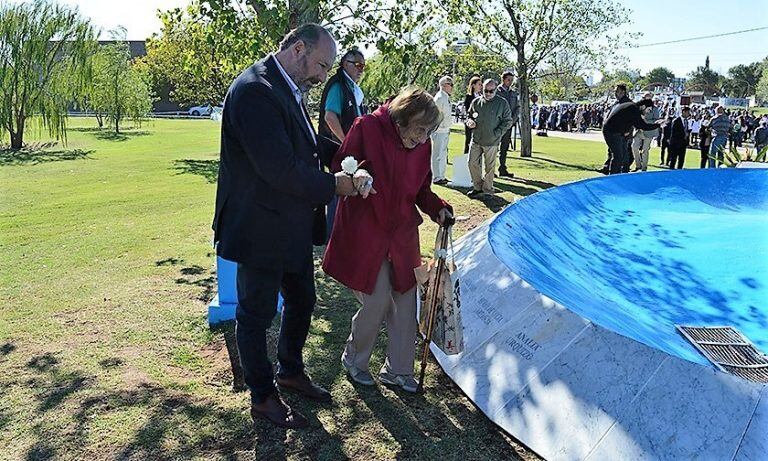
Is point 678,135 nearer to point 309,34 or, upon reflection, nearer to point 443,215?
point 443,215

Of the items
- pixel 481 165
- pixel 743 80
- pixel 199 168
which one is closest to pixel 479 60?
pixel 199 168

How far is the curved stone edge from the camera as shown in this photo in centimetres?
305

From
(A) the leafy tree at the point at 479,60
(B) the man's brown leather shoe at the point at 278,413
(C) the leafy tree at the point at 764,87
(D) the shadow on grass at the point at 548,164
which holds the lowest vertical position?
(B) the man's brown leather shoe at the point at 278,413

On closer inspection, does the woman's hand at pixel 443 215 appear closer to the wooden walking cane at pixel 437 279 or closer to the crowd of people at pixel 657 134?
the wooden walking cane at pixel 437 279

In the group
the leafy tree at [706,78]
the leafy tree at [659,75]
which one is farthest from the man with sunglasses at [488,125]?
the leafy tree at [659,75]

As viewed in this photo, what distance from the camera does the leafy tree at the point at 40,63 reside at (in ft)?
70.5

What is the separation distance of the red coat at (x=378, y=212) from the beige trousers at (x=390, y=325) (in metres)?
0.09

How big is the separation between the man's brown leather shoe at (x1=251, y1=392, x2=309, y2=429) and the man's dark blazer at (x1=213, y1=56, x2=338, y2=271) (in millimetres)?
792

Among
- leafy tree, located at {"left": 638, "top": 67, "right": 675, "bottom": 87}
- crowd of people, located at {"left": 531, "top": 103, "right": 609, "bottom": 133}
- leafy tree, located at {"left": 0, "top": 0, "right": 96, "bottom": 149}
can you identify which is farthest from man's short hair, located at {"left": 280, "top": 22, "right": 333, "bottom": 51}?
leafy tree, located at {"left": 638, "top": 67, "right": 675, "bottom": 87}

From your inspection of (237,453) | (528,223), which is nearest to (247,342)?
(237,453)

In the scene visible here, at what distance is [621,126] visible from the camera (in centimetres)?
1201

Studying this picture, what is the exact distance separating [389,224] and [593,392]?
147cm

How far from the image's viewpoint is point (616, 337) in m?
3.51

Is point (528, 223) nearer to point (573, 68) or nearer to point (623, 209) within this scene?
point (623, 209)
